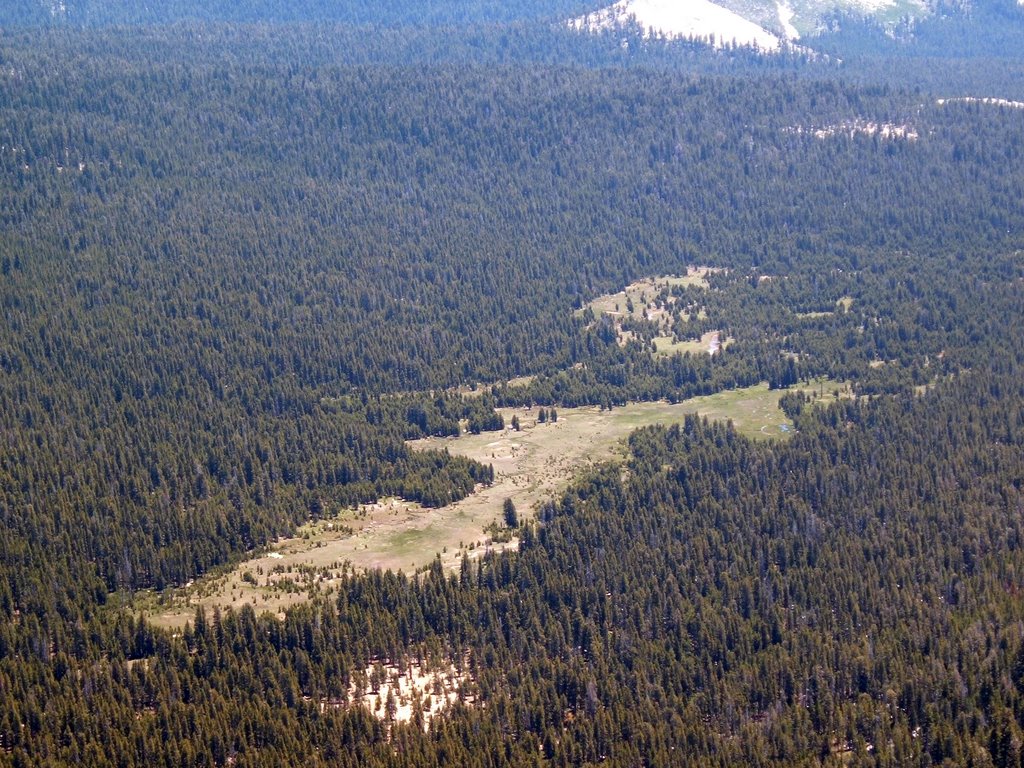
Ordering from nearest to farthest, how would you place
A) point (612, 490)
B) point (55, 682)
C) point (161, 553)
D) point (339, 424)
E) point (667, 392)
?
1. point (55, 682)
2. point (161, 553)
3. point (612, 490)
4. point (339, 424)
5. point (667, 392)

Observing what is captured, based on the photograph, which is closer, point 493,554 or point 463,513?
point 493,554

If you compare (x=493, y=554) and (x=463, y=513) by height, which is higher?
(x=493, y=554)

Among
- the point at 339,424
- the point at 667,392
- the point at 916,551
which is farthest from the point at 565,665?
the point at 667,392

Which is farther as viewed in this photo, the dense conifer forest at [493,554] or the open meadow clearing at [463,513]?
the open meadow clearing at [463,513]

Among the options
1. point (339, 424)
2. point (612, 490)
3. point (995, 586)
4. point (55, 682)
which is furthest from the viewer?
point (339, 424)

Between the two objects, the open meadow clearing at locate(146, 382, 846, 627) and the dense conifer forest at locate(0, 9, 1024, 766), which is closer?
the dense conifer forest at locate(0, 9, 1024, 766)

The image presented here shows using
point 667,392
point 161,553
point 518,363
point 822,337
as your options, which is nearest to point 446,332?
point 518,363

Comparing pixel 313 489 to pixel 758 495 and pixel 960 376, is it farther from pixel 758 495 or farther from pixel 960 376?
pixel 960 376

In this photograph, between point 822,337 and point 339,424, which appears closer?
point 339,424

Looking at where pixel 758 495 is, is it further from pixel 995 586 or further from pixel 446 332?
pixel 446 332
